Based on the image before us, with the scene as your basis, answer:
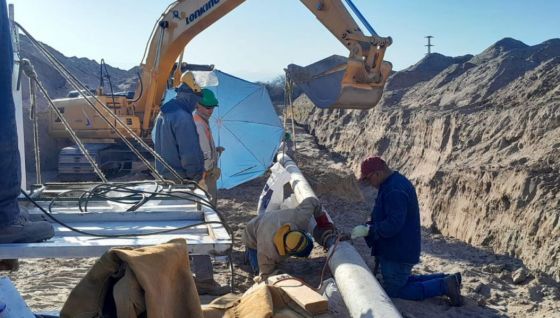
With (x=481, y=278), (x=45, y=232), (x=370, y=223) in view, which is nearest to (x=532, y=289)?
(x=481, y=278)

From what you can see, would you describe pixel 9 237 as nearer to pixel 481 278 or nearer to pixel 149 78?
pixel 481 278

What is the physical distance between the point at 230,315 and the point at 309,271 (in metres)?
3.56

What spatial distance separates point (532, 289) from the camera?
6.23m

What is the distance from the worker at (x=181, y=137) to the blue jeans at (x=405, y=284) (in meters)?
2.38

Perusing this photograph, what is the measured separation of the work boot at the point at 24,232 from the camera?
10.1ft

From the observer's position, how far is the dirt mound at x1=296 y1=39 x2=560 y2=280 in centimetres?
782

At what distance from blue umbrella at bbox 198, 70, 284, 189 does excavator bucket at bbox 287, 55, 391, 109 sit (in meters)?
3.49

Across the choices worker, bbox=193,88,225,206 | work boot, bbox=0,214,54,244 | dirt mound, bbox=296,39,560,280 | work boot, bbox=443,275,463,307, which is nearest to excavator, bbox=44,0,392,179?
worker, bbox=193,88,225,206

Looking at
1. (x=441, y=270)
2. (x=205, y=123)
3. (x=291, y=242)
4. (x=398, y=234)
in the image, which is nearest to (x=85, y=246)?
(x=291, y=242)

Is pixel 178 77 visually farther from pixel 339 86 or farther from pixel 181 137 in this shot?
pixel 181 137

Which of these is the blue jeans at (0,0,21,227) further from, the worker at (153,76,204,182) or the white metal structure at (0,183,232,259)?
the worker at (153,76,204,182)

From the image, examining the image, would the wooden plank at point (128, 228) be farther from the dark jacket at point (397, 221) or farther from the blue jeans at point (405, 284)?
the blue jeans at point (405, 284)

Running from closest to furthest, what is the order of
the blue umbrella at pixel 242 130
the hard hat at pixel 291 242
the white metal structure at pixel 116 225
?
1. the white metal structure at pixel 116 225
2. the hard hat at pixel 291 242
3. the blue umbrella at pixel 242 130

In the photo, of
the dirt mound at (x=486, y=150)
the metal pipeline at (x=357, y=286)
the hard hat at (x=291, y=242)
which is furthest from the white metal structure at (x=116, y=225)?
the dirt mound at (x=486, y=150)
